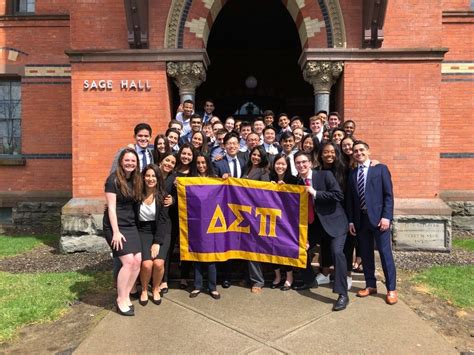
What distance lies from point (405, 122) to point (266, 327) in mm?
5254

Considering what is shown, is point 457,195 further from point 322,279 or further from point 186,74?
point 186,74

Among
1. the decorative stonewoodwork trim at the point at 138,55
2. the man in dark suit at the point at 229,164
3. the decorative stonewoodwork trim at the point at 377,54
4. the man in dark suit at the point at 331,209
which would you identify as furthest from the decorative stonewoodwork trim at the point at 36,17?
the man in dark suit at the point at 331,209

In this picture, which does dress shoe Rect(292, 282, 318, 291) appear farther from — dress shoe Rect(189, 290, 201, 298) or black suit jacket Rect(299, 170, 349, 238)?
dress shoe Rect(189, 290, 201, 298)

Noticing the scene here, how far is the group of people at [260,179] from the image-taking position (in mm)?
4461

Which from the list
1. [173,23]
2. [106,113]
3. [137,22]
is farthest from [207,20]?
[106,113]

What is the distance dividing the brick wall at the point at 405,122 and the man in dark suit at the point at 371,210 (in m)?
Result: 3.01

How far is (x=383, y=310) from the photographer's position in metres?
4.54

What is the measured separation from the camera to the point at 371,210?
15.5ft

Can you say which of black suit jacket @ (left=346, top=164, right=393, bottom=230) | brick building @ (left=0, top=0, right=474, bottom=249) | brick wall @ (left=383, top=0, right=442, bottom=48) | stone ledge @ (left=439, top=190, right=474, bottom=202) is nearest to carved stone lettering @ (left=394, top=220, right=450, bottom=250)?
brick building @ (left=0, top=0, right=474, bottom=249)

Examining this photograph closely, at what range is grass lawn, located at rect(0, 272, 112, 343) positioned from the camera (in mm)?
4359

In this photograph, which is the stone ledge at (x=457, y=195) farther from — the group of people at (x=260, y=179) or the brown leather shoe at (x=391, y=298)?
the brown leather shoe at (x=391, y=298)

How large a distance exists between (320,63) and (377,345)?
5.48 meters

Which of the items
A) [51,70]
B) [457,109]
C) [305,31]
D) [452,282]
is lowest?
[452,282]

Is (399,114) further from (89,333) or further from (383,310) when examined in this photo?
→ (89,333)
